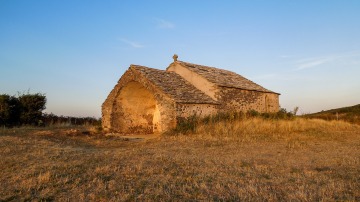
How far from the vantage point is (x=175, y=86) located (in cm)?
1784

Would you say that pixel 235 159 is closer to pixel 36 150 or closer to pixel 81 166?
pixel 81 166

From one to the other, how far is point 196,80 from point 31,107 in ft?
43.7

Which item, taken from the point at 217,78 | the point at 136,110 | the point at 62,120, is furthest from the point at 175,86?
Answer: the point at 62,120

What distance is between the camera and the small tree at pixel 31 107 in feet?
76.2

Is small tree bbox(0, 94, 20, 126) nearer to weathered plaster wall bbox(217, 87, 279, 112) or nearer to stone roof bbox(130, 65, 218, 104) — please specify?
stone roof bbox(130, 65, 218, 104)

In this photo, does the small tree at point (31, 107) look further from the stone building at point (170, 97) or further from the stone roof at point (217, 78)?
the stone roof at point (217, 78)

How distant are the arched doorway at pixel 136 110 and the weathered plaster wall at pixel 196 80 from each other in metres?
2.75

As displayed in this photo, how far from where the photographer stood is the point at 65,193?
17.1ft

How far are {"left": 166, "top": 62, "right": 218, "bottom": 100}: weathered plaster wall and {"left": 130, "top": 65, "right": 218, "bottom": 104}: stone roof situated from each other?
382 mm

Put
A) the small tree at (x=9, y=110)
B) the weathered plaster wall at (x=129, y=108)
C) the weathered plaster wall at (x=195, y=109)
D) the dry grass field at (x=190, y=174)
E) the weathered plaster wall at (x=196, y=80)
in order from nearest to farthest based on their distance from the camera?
the dry grass field at (x=190, y=174)
the weathered plaster wall at (x=195, y=109)
the weathered plaster wall at (x=129, y=108)
the weathered plaster wall at (x=196, y=80)
the small tree at (x=9, y=110)

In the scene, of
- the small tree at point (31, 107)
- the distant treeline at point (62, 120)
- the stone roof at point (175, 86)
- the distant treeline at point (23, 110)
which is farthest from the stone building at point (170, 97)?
the small tree at point (31, 107)

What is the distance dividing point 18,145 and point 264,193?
31.1 ft

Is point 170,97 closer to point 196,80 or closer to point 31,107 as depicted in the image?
point 196,80

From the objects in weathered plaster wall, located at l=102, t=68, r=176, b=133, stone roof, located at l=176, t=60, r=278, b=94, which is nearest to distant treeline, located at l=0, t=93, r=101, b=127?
weathered plaster wall, located at l=102, t=68, r=176, b=133
